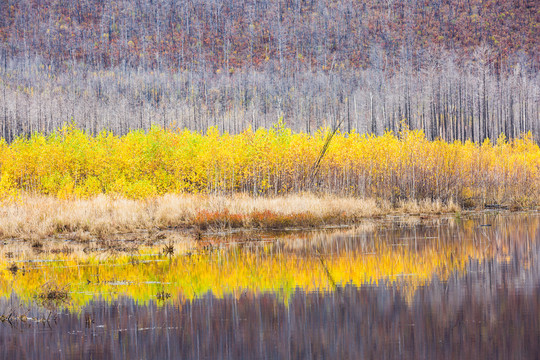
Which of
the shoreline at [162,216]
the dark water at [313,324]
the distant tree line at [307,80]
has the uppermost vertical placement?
the distant tree line at [307,80]

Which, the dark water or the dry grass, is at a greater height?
the dry grass

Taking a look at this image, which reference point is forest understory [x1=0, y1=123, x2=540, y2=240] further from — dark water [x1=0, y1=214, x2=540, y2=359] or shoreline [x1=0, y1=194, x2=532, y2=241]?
dark water [x1=0, y1=214, x2=540, y2=359]

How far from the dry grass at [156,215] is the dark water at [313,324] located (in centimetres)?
1261

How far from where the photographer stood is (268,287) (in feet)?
48.4

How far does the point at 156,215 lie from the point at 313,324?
1930 centimetres

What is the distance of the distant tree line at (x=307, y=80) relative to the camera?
12312cm

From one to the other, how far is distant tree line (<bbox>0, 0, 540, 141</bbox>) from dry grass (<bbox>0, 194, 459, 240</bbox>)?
2565 inches

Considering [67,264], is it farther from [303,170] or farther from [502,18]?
[502,18]

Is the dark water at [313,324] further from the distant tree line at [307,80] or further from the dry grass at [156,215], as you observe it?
the distant tree line at [307,80]

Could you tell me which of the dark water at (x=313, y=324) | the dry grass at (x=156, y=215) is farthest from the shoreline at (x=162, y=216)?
the dark water at (x=313, y=324)

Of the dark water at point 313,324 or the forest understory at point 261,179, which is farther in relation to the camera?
the forest understory at point 261,179

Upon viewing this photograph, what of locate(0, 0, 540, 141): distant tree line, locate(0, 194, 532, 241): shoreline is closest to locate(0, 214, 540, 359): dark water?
locate(0, 194, 532, 241): shoreline

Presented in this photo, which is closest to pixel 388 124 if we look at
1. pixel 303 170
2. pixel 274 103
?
pixel 274 103

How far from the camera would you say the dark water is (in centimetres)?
971
